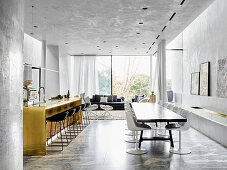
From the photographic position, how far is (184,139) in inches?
238

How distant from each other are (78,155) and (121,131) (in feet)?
8.78

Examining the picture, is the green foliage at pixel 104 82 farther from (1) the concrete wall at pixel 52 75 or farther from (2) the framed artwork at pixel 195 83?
(2) the framed artwork at pixel 195 83

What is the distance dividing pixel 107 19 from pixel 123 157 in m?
3.83

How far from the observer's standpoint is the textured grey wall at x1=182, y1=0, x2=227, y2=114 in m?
5.69

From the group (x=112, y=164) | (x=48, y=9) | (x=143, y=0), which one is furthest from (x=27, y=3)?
(x=112, y=164)

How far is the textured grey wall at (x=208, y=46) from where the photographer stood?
5691 mm

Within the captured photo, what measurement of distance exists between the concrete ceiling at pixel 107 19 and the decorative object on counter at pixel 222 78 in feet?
4.63

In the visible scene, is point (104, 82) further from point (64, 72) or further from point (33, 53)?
point (33, 53)

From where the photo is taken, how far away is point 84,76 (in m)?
14.2

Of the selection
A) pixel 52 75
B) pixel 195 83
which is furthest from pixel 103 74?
pixel 195 83

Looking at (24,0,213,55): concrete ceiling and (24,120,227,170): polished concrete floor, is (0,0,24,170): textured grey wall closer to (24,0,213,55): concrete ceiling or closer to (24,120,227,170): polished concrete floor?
(24,120,227,170): polished concrete floor

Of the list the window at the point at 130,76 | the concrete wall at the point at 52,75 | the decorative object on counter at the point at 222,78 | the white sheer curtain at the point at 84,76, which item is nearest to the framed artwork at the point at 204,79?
the decorative object on counter at the point at 222,78

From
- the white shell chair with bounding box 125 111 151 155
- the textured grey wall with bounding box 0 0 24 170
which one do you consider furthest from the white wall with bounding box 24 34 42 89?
the textured grey wall with bounding box 0 0 24 170

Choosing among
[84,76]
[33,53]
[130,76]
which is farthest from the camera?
[130,76]
